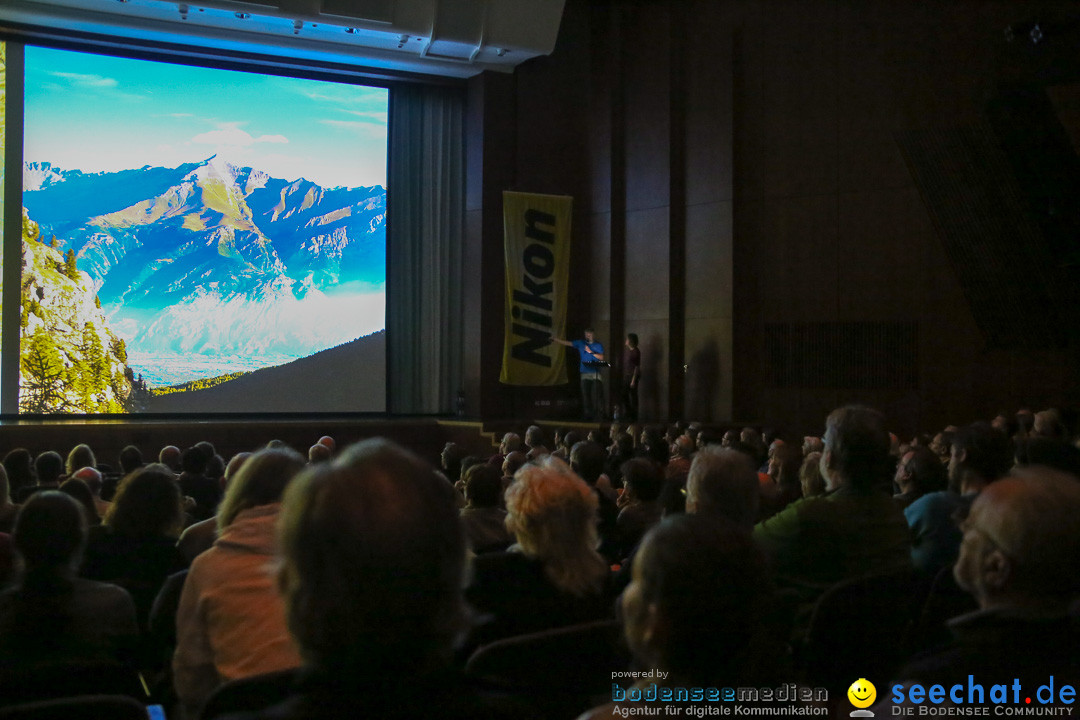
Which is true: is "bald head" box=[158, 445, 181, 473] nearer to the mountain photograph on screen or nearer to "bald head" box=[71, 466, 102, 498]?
"bald head" box=[71, 466, 102, 498]

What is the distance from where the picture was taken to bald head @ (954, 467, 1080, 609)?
151 centimetres

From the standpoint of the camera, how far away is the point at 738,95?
1130 centimetres

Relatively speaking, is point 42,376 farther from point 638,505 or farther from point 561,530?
point 561,530

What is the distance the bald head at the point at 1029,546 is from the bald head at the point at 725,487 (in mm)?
1099

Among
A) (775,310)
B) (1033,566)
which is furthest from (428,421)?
(1033,566)

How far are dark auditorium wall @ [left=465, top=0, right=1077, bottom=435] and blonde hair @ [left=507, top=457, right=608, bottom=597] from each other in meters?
8.19

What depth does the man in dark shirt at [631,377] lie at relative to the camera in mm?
11531

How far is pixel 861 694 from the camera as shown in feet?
7.75

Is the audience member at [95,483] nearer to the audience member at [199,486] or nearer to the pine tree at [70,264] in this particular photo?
the audience member at [199,486]

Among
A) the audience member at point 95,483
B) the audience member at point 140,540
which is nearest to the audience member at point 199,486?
the audience member at point 95,483

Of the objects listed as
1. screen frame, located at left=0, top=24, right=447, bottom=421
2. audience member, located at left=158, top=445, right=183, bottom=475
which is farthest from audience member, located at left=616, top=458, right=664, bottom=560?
screen frame, located at left=0, top=24, right=447, bottom=421

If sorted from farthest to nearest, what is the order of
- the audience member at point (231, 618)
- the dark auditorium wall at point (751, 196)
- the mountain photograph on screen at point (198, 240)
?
the mountain photograph on screen at point (198, 240), the dark auditorium wall at point (751, 196), the audience member at point (231, 618)

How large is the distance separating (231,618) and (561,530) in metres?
0.82

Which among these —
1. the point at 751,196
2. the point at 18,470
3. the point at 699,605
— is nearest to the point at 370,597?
the point at 699,605
